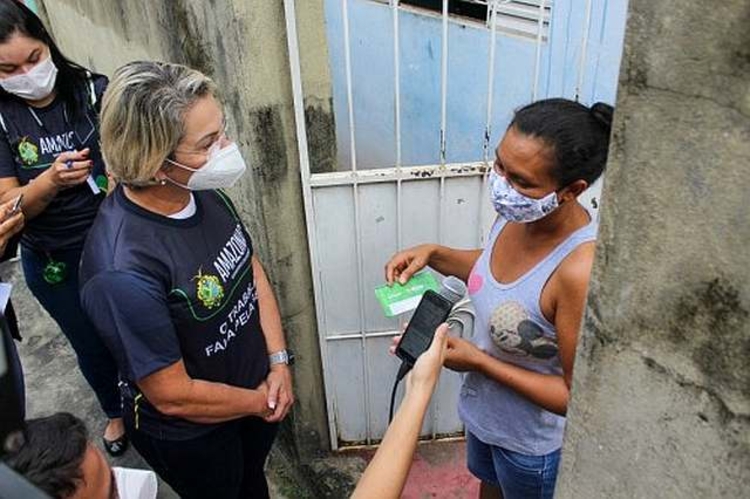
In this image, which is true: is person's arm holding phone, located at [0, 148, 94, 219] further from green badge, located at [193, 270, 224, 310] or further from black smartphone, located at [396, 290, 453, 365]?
black smartphone, located at [396, 290, 453, 365]

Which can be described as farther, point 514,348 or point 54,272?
point 54,272

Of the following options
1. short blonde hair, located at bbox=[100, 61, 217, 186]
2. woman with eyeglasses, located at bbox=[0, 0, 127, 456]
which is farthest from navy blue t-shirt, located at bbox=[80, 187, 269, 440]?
woman with eyeglasses, located at bbox=[0, 0, 127, 456]

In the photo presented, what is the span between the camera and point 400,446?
1.45m

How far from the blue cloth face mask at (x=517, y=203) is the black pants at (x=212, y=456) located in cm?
109

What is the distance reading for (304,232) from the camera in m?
2.64

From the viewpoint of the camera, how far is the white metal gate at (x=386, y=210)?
243cm

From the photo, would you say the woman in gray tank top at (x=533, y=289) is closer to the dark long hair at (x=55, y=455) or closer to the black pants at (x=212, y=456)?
the black pants at (x=212, y=456)

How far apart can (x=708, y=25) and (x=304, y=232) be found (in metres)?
2.05

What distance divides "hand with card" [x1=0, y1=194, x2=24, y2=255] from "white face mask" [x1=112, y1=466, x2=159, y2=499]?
827 millimetres

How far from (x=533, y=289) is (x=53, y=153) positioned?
1.83 m

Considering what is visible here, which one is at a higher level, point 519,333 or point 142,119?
point 142,119

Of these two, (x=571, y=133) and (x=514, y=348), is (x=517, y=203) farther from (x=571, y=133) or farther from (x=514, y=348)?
(x=514, y=348)

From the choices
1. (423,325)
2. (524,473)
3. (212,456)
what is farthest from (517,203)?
(212,456)

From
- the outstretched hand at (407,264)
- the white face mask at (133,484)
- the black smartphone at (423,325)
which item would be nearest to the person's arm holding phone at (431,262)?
the outstretched hand at (407,264)
